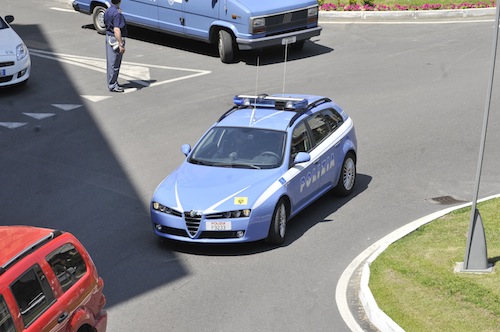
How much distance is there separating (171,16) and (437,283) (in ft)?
47.4

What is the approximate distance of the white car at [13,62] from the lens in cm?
2080

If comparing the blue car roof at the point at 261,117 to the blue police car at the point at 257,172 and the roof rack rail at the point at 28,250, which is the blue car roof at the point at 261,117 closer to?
the blue police car at the point at 257,172

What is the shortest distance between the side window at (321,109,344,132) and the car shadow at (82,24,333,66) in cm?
800

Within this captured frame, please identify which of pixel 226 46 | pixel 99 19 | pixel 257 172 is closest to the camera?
pixel 257 172

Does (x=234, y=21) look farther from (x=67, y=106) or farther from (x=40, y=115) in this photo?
(x=40, y=115)

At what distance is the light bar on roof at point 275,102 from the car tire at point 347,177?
3.72 ft

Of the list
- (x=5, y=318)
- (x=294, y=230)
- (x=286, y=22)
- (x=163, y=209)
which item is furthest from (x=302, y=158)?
(x=286, y=22)

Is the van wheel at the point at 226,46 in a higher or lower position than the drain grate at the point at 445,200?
lower

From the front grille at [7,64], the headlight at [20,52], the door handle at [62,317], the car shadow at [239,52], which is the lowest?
the car shadow at [239,52]

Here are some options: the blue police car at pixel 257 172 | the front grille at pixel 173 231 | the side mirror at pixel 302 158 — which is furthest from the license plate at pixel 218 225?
the side mirror at pixel 302 158

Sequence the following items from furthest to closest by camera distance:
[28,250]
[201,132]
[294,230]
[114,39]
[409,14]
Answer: [409,14], [114,39], [201,132], [294,230], [28,250]

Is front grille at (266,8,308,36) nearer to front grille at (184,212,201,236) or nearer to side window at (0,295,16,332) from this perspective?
front grille at (184,212,201,236)

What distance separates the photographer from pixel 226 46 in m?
23.5

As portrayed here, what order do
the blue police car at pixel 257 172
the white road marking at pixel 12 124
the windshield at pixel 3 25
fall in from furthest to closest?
1. the windshield at pixel 3 25
2. the white road marking at pixel 12 124
3. the blue police car at pixel 257 172
